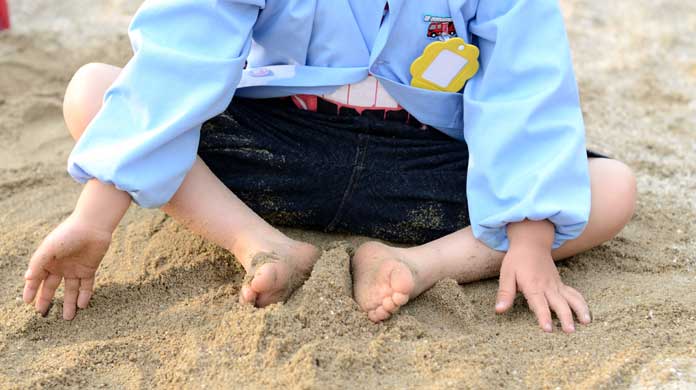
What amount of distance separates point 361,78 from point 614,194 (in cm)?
49

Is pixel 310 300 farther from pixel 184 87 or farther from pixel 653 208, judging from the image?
pixel 653 208

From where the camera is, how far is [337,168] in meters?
1.54

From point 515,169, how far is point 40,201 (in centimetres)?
102

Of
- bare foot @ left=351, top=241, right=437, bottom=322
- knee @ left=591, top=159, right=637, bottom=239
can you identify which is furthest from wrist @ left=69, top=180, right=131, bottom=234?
knee @ left=591, top=159, right=637, bottom=239

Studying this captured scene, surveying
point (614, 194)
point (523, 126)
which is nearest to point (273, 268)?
point (523, 126)

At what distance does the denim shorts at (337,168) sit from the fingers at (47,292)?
1.18ft

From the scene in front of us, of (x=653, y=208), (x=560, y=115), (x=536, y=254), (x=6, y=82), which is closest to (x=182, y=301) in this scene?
(x=536, y=254)

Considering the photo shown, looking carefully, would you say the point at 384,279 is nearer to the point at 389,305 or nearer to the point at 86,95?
the point at 389,305

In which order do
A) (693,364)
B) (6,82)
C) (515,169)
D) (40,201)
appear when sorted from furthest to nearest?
(6,82), (40,201), (515,169), (693,364)

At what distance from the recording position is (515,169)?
57.5 inches

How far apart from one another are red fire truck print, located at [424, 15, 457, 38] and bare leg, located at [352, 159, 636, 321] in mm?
348

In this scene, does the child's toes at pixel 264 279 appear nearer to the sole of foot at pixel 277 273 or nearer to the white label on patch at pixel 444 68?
the sole of foot at pixel 277 273

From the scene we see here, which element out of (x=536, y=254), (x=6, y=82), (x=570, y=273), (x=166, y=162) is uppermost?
(x=166, y=162)

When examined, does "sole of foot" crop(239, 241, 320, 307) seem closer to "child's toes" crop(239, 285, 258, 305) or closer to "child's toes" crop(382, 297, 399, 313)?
"child's toes" crop(239, 285, 258, 305)
